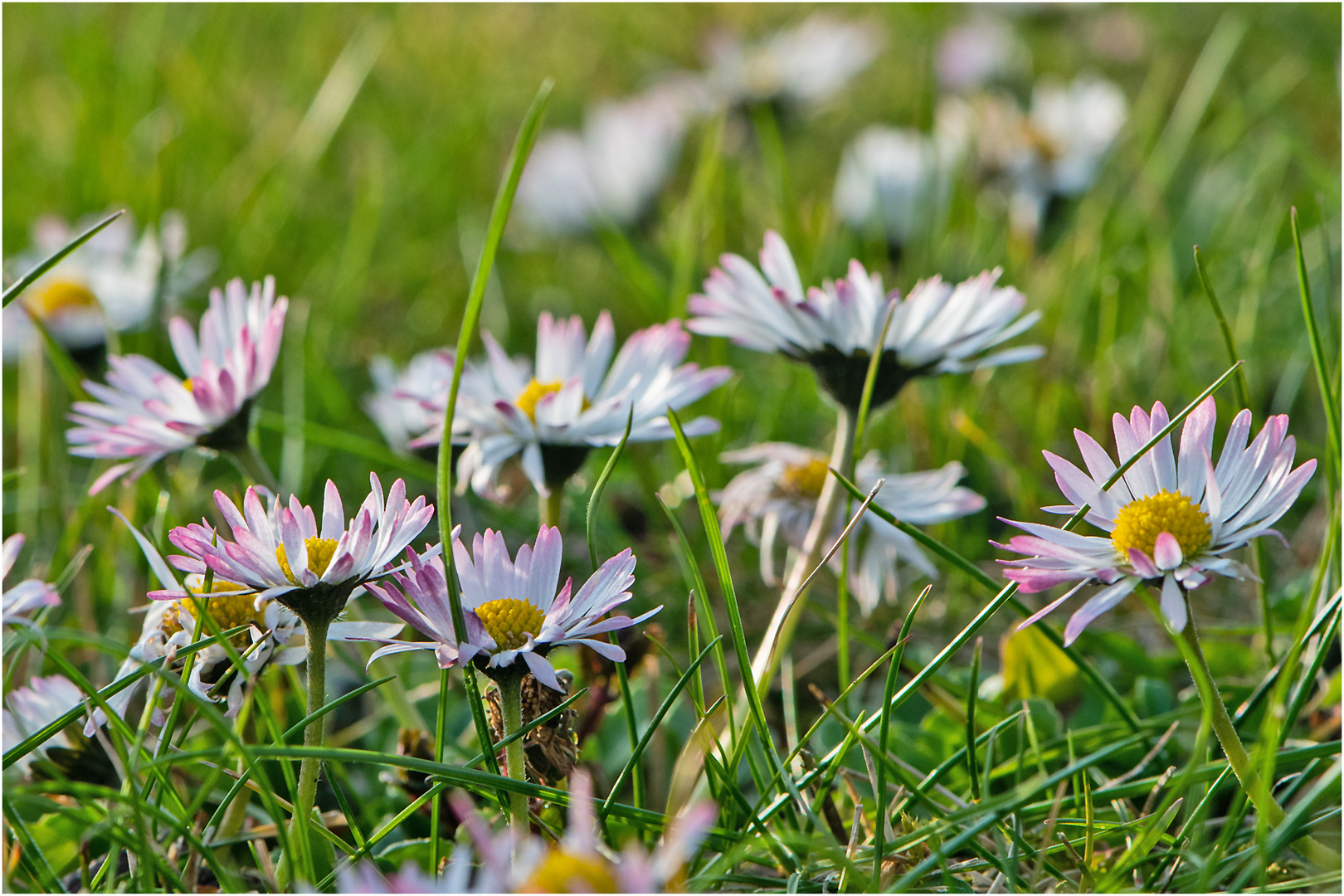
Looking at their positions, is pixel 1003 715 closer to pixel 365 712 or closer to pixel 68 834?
pixel 365 712

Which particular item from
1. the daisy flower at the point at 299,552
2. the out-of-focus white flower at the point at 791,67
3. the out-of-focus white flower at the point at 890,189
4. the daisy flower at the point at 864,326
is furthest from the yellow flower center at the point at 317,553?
the out-of-focus white flower at the point at 791,67

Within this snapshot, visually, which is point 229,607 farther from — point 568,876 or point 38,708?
point 568,876

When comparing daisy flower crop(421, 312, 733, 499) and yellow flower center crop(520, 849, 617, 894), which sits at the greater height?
daisy flower crop(421, 312, 733, 499)

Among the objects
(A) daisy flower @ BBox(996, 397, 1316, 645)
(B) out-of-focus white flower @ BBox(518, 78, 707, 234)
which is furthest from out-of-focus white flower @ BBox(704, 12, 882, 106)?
(A) daisy flower @ BBox(996, 397, 1316, 645)

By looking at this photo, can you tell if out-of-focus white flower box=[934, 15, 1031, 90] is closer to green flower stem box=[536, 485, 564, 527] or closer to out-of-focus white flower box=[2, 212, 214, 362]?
out-of-focus white flower box=[2, 212, 214, 362]

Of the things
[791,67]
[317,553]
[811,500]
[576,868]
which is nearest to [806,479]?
[811,500]
